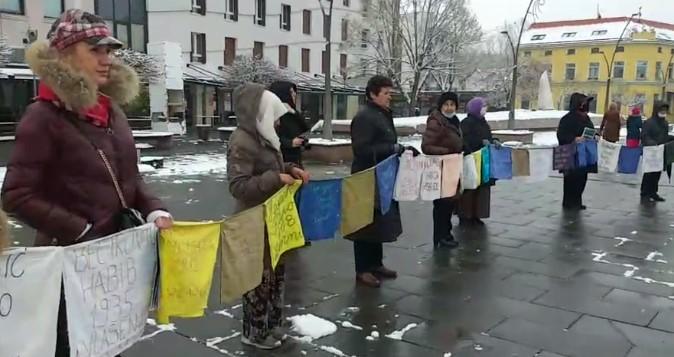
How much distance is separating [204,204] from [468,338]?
245 inches

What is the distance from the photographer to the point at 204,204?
9477 millimetres

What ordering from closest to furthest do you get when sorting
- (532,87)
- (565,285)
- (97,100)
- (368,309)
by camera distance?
1. (97,100)
2. (368,309)
3. (565,285)
4. (532,87)

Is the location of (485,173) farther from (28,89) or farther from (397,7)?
(397,7)

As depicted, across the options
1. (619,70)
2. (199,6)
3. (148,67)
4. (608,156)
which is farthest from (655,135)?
(619,70)

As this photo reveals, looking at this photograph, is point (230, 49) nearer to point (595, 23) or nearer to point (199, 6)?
point (199, 6)

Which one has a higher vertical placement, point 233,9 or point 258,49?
point 233,9

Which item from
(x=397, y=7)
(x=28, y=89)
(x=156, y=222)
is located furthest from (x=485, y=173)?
(x=397, y=7)

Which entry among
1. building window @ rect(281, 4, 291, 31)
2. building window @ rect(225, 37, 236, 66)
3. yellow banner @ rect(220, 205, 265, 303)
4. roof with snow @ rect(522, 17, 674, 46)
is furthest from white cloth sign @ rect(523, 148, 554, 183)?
roof with snow @ rect(522, 17, 674, 46)

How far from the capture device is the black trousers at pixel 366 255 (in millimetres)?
5293

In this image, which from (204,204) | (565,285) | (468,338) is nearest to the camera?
(468,338)

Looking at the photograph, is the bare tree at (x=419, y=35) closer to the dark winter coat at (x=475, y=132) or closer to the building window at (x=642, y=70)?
the dark winter coat at (x=475, y=132)

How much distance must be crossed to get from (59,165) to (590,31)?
7989 centimetres

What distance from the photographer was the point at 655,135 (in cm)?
973

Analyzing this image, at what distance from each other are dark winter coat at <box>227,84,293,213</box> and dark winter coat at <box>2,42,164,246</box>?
1.22 meters
